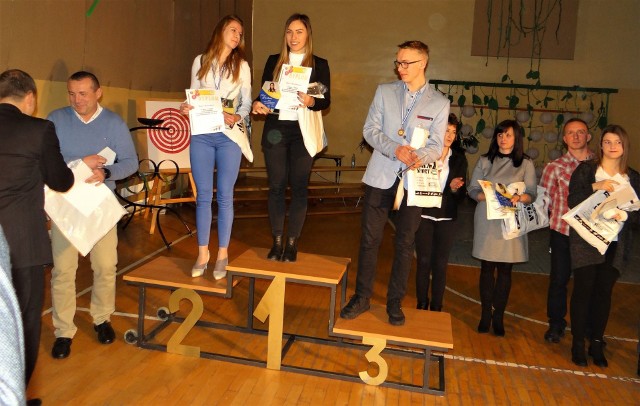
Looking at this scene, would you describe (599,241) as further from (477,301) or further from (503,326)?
(477,301)

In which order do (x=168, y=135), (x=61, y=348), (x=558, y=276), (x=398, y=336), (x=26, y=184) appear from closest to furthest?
(x=26, y=184) < (x=398, y=336) < (x=61, y=348) < (x=558, y=276) < (x=168, y=135)

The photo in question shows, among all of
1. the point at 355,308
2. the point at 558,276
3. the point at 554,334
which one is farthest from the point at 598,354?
the point at 355,308

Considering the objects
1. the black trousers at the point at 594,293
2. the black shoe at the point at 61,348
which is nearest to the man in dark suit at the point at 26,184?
the black shoe at the point at 61,348

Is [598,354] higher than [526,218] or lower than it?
lower

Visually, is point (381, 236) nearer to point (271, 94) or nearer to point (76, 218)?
point (271, 94)

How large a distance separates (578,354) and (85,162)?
3393 mm

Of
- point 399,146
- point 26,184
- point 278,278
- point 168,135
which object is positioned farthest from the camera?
point 168,135

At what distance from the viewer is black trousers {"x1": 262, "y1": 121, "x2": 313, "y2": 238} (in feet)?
12.5

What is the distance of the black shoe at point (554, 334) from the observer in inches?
174

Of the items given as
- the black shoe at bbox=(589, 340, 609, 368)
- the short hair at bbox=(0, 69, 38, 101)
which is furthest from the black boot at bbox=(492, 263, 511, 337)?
the short hair at bbox=(0, 69, 38, 101)

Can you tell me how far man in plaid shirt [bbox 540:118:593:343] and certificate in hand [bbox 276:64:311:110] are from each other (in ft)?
6.32

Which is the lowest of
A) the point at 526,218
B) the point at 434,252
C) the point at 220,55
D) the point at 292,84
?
the point at 434,252

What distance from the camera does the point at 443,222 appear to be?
14.3ft

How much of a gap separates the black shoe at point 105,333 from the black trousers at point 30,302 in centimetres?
107
